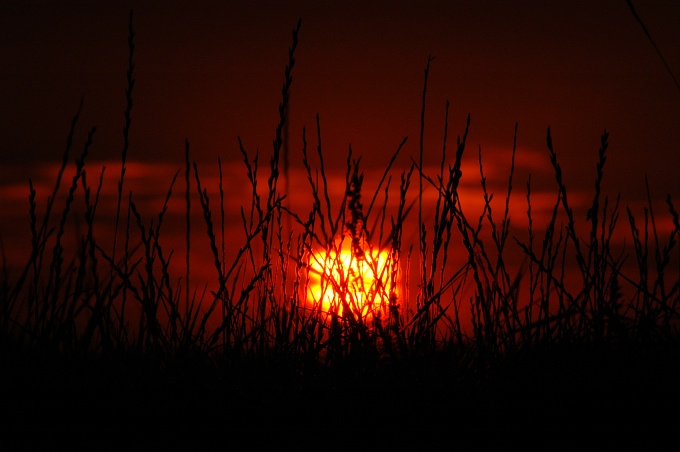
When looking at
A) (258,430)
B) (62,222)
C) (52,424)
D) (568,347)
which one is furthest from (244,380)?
(568,347)

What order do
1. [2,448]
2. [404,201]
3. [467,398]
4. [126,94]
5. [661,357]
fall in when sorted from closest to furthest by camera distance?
[2,448] → [467,398] → [661,357] → [126,94] → [404,201]

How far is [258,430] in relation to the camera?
1.49 meters

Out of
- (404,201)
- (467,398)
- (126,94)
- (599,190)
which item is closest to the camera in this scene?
(467,398)

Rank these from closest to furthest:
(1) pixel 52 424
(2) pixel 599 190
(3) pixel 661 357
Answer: (1) pixel 52 424 → (3) pixel 661 357 → (2) pixel 599 190

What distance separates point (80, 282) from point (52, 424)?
1.97 feet

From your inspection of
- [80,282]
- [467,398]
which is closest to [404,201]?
[467,398]

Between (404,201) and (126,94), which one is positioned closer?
(126,94)

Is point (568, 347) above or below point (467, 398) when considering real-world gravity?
above

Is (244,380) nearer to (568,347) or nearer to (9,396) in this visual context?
(9,396)

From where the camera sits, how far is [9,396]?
156 cm

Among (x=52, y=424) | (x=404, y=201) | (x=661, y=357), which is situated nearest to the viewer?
(x=52, y=424)

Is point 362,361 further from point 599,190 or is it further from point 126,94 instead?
point 126,94

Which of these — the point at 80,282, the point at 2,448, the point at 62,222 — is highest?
the point at 62,222

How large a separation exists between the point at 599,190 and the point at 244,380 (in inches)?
39.0
